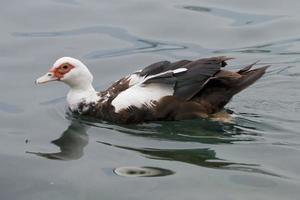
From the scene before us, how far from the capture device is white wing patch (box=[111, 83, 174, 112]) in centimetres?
877

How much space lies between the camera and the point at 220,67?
884cm

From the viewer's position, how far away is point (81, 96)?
923 centimetres

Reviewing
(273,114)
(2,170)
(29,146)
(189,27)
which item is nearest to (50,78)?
(29,146)

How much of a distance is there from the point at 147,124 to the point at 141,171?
1322 millimetres

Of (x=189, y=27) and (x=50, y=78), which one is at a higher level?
(x=189, y=27)

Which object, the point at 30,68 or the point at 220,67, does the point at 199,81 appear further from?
the point at 30,68

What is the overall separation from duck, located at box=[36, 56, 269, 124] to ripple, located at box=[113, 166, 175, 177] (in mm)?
1235

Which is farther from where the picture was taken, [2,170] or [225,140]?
[225,140]

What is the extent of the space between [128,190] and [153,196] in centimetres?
24

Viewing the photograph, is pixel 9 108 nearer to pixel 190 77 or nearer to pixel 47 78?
pixel 47 78

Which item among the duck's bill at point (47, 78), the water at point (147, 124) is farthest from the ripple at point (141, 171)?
the duck's bill at point (47, 78)

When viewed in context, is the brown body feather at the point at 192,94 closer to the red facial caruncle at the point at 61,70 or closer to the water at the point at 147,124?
the water at the point at 147,124

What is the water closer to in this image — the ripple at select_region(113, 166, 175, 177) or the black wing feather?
the ripple at select_region(113, 166, 175, 177)

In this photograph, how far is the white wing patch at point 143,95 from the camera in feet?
28.8
